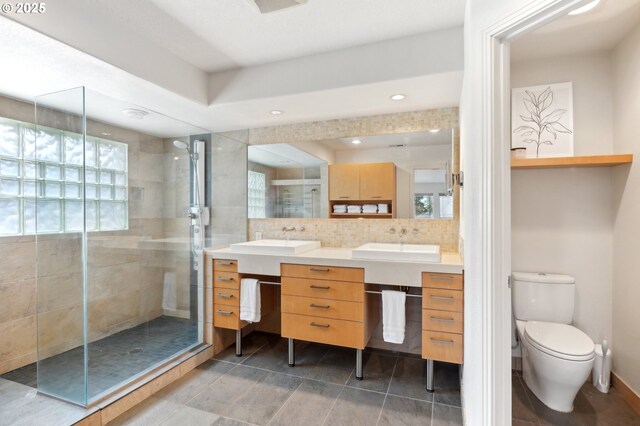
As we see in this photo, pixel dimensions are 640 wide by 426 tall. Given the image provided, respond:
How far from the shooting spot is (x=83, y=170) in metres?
2.06

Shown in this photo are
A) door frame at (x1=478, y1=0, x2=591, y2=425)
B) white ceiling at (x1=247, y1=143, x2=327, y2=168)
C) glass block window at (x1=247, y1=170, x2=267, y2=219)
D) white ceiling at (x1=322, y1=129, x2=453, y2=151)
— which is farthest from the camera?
glass block window at (x1=247, y1=170, x2=267, y2=219)

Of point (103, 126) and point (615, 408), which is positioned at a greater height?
point (103, 126)

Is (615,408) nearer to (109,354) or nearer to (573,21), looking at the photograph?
(573,21)

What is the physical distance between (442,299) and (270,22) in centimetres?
208

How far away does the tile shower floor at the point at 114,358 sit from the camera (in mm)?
2037

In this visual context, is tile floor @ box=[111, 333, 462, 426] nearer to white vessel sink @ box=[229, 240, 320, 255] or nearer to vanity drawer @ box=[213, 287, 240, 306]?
vanity drawer @ box=[213, 287, 240, 306]

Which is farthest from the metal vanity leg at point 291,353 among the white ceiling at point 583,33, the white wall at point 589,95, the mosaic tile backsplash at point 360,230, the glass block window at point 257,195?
the white ceiling at point 583,33

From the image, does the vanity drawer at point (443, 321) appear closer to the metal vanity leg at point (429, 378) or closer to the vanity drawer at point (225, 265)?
the metal vanity leg at point (429, 378)

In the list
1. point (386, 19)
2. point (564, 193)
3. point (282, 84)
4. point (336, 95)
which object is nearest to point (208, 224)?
point (282, 84)

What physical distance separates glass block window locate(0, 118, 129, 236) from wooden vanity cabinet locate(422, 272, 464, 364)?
2290 millimetres

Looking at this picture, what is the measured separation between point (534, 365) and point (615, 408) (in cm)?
55

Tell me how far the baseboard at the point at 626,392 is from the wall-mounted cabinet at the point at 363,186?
1.91 metres

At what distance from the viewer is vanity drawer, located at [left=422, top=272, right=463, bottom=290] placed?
6.85 feet

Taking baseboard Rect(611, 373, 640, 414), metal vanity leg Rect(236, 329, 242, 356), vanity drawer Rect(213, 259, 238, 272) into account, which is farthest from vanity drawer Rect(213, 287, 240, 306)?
baseboard Rect(611, 373, 640, 414)
